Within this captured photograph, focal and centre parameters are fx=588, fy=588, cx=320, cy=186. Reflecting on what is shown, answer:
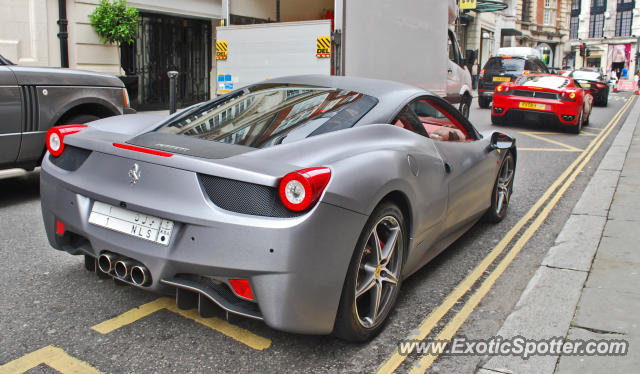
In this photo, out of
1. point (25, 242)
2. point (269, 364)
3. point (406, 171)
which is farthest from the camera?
point (25, 242)

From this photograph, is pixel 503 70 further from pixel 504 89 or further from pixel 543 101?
pixel 543 101

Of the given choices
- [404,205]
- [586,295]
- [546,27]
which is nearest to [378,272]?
[404,205]

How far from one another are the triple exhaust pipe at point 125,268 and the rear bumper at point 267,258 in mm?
35

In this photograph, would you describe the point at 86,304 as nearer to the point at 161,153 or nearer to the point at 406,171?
the point at 161,153

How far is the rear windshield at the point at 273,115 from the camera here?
315 cm

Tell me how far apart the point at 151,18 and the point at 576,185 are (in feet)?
39.5

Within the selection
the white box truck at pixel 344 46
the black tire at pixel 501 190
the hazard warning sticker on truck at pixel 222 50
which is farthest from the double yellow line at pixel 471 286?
the hazard warning sticker on truck at pixel 222 50

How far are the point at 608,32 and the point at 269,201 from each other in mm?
101696

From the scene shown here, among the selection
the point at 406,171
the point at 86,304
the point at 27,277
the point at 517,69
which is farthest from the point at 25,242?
the point at 517,69

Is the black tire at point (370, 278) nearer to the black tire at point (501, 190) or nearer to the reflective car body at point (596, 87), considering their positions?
the black tire at point (501, 190)

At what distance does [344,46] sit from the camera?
25.0 ft

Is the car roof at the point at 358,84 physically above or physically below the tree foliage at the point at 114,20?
below

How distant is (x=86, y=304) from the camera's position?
338 centimetres

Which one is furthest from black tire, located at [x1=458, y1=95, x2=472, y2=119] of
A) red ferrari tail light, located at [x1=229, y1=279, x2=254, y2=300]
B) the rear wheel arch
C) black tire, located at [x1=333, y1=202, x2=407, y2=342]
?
red ferrari tail light, located at [x1=229, y1=279, x2=254, y2=300]
